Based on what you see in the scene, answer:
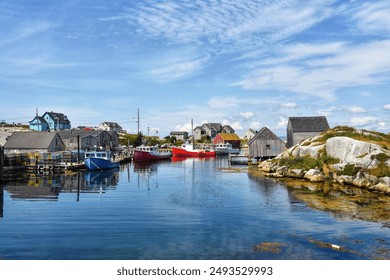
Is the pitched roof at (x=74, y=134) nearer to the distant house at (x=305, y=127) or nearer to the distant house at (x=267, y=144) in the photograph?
the distant house at (x=267, y=144)

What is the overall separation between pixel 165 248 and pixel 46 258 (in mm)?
5896

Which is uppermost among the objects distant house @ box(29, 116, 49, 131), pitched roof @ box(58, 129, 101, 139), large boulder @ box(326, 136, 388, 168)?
distant house @ box(29, 116, 49, 131)

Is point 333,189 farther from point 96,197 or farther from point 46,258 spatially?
point 46,258

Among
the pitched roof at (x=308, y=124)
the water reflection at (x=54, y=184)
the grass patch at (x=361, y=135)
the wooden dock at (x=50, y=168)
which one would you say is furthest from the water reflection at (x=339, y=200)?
the wooden dock at (x=50, y=168)

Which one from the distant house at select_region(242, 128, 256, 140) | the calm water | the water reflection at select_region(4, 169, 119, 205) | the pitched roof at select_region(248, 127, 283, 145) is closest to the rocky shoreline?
the calm water

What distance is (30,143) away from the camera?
238 feet

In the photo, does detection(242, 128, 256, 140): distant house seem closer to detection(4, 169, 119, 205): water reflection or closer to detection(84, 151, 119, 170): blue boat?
detection(84, 151, 119, 170): blue boat

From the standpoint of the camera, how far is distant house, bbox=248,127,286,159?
75500 mm

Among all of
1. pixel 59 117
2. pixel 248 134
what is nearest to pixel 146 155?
pixel 59 117

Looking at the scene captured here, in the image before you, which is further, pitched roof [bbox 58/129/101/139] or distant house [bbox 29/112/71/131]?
distant house [bbox 29/112/71/131]

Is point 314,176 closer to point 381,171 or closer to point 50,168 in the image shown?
point 381,171

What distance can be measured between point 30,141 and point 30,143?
2.04 ft

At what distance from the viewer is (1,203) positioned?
33.4m

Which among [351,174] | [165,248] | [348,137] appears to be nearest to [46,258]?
[165,248]
